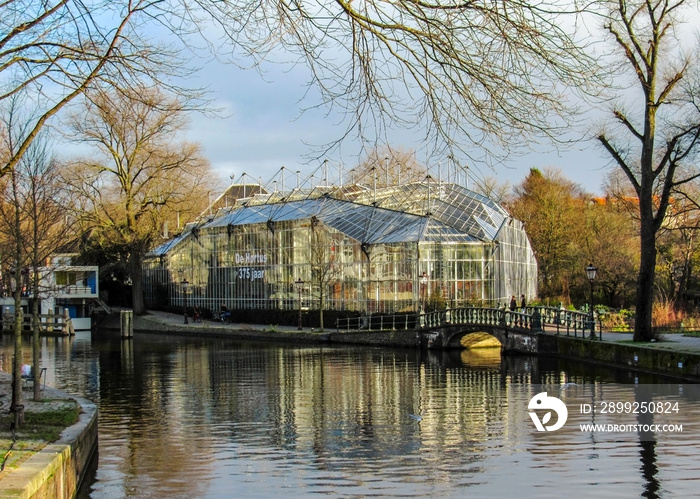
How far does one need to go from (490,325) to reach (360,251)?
1108 centimetres

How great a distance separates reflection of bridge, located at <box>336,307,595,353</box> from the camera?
30.5m

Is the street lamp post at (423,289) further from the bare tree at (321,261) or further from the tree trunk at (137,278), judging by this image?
the tree trunk at (137,278)

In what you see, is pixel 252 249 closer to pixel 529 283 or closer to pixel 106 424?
pixel 529 283

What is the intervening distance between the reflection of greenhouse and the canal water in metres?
12.3

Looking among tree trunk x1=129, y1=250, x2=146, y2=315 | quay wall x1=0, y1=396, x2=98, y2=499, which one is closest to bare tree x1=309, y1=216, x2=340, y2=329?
tree trunk x1=129, y1=250, x2=146, y2=315

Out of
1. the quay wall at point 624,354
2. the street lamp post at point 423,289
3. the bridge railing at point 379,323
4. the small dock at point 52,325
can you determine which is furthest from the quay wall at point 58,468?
the small dock at point 52,325

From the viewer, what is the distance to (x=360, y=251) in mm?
41469

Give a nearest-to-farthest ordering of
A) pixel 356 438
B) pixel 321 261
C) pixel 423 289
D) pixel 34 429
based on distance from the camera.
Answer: pixel 34 429, pixel 356 438, pixel 423 289, pixel 321 261

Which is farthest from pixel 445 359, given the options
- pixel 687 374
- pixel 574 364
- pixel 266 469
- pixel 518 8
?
pixel 518 8

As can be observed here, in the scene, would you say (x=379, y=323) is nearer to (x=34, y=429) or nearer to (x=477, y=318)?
(x=477, y=318)

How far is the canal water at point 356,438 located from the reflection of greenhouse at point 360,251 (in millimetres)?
12302

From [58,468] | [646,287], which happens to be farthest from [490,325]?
[58,468]

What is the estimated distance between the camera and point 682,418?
15.5m

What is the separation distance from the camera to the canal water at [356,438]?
11016 mm
